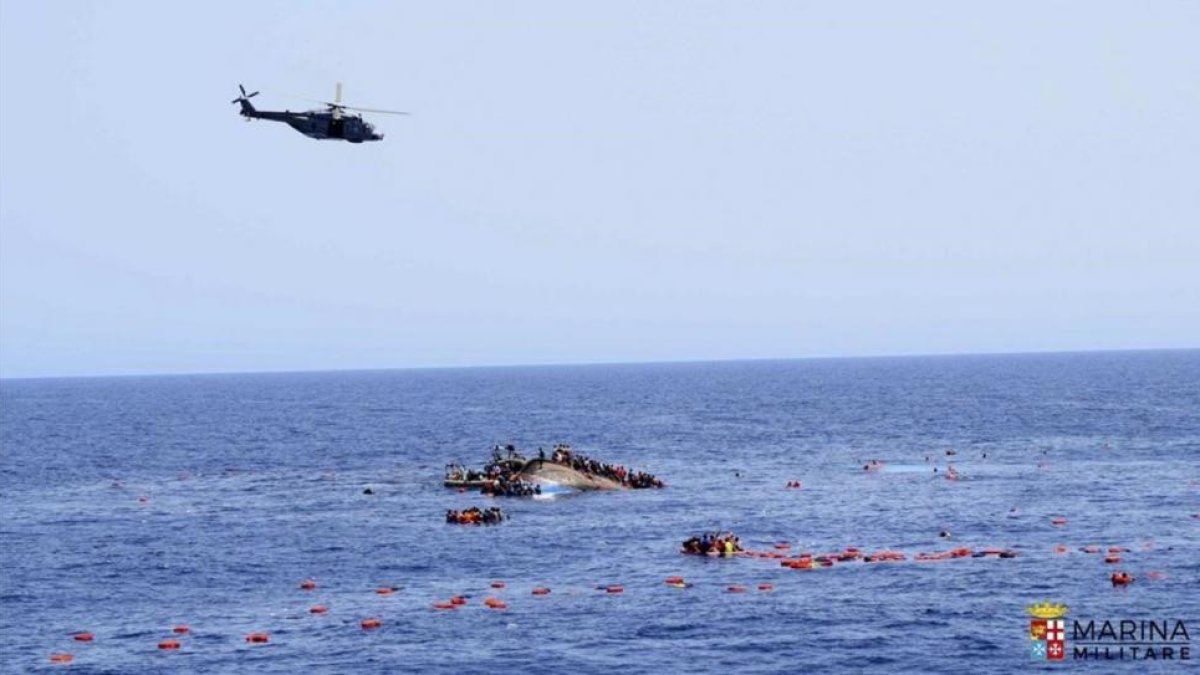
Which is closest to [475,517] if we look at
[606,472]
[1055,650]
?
[606,472]

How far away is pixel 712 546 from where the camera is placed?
308 ft

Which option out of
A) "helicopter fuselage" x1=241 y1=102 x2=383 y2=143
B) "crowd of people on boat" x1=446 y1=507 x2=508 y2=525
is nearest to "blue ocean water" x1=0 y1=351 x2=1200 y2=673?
"crowd of people on boat" x1=446 y1=507 x2=508 y2=525

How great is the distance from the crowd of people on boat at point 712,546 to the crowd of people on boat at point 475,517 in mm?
18788

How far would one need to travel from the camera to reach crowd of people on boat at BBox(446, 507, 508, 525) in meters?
109

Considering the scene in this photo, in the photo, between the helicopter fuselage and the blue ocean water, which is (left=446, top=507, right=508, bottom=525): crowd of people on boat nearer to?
the blue ocean water

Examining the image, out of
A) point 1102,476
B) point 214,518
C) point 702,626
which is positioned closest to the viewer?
point 702,626

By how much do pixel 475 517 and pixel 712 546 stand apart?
22730mm

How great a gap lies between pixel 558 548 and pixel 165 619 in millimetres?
28172

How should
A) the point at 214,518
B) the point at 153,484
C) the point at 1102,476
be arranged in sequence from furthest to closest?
the point at 153,484
the point at 1102,476
the point at 214,518

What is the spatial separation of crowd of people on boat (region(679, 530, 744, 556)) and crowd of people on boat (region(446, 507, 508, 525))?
1879cm

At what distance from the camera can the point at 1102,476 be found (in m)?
132

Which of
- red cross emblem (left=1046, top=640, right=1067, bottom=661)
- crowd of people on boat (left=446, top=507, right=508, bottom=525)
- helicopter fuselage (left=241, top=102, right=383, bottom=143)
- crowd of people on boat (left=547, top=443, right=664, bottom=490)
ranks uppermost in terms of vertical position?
helicopter fuselage (left=241, top=102, right=383, bottom=143)

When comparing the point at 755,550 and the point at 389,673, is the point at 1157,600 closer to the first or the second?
the point at 755,550

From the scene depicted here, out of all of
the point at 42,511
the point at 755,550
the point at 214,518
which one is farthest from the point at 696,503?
the point at 42,511
